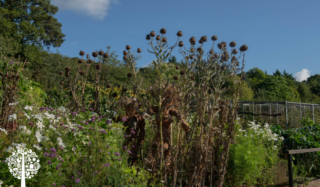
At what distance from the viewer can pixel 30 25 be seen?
83.4ft

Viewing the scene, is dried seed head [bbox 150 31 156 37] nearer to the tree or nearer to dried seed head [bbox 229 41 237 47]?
dried seed head [bbox 229 41 237 47]

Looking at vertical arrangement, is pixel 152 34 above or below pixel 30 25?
below

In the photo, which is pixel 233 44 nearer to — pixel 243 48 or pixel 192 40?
pixel 243 48

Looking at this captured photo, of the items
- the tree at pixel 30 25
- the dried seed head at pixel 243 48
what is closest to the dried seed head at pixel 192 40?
the dried seed head at pixel 243 48

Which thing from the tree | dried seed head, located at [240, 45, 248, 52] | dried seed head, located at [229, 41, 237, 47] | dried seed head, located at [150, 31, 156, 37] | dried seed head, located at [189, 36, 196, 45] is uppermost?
the tree

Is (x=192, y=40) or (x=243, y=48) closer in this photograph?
A: (x=243, y=48)

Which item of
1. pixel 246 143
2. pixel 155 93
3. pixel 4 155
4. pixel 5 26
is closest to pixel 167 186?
pixel 155 93

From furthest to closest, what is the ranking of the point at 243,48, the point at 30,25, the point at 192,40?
the point at 30,25
the point at 192,40
the point at 243,48

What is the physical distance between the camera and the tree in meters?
24.0

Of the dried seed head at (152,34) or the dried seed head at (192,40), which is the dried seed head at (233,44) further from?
the dried seed head at (152,34)

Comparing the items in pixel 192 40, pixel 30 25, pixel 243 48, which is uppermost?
pixel 30 25

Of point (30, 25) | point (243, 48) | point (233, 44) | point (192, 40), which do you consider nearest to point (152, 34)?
point (192, 40)

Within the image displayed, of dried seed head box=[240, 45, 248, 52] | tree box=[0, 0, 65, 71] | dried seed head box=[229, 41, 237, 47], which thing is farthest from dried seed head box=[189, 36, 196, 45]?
tree box=[0, 0, 65, 71]

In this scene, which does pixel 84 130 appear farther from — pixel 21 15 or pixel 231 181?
pixel 21 15
